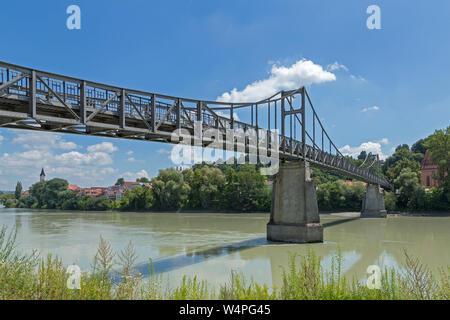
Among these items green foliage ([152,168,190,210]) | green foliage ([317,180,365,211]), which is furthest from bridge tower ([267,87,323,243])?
green foliage ([152,168,190,210])

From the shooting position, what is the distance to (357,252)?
2144 centimetres

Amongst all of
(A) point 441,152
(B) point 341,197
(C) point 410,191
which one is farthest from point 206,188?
(A) point 441,152

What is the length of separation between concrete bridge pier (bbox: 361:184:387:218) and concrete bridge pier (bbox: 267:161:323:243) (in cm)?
3690

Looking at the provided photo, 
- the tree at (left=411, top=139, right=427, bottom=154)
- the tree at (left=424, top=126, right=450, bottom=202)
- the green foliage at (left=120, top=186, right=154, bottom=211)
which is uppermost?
the tree at (left=411, top=139, right=427, bottom=154)

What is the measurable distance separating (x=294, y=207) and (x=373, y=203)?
39236 millimetres

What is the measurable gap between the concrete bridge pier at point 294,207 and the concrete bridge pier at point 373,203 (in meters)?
36.9

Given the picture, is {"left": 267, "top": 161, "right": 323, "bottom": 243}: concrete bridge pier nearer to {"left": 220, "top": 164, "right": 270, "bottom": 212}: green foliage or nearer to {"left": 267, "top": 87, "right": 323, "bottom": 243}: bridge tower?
{"left": 267, "top": 87, "right": 323, "bottom": 243}: bridge tower

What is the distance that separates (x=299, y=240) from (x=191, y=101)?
12.4 metres

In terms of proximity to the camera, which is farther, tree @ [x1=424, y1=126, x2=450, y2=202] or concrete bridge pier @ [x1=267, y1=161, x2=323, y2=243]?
tree @ [x1=424, y1=126, x2=450, y2=202]

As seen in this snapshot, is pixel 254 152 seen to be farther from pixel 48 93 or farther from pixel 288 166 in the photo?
pixel 48 93

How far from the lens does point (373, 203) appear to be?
57969 millimetres

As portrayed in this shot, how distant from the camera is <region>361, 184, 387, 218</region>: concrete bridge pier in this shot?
5681 centimetres

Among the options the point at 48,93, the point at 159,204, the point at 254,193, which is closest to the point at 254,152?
the point at 48,93

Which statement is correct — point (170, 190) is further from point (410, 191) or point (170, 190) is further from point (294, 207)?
point (294, 207)
